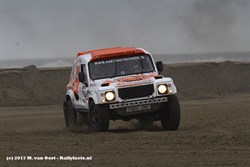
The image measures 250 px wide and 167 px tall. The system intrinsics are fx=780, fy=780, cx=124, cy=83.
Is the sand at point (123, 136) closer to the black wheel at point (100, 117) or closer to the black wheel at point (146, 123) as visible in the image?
the black wheel at point (146, 123)

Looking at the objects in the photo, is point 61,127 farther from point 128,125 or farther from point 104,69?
point 104,69

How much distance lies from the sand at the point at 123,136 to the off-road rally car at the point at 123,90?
0.39 metres

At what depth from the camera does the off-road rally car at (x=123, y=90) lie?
15.8 metres

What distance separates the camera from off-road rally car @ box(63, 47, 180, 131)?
620 inches

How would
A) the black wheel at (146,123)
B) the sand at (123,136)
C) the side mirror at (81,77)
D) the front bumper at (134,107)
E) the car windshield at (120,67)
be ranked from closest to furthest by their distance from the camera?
the sand at (123,136)
the front bumper at (134,107)
the car windshield at (120,67)
the side mirror at (81,77)
the black wheel at (146,123)

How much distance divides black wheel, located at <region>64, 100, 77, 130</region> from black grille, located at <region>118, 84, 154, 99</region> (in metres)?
2.86

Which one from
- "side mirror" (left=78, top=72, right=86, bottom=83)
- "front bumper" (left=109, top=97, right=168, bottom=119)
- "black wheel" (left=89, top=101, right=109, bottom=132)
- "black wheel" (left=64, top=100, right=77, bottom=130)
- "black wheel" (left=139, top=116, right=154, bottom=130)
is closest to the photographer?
"black wheel" (left=89, top=101, right=109, bottom=132)

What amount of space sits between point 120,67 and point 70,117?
2.47 m

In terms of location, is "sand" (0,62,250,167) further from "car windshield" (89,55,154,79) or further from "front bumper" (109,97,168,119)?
"car windshield" (89,55,154,79)

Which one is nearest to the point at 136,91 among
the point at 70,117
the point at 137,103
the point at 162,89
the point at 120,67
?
the point at 137,103

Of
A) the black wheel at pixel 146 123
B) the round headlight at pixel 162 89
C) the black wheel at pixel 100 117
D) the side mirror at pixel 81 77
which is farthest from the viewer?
the black wheel at pixel 146 123

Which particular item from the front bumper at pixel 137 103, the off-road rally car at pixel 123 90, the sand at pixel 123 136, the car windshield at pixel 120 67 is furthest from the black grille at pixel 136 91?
the car windshield at pixel 120 67

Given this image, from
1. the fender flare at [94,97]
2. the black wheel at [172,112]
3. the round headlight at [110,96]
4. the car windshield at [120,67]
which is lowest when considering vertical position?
the black wheel at [172,112]

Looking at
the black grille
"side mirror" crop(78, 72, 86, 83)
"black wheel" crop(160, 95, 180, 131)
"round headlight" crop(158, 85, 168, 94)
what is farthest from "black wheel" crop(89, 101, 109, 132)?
"black wheel" crop(160, 95, 180, 131)
